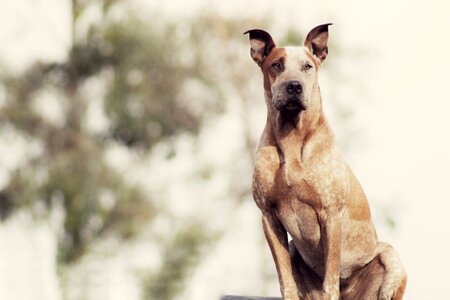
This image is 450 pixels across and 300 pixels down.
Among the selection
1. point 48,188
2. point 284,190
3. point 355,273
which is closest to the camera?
point 284,190

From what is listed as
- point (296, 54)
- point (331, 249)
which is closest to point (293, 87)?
point (296, 54)

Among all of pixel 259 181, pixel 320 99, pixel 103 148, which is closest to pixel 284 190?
pixel 259 181

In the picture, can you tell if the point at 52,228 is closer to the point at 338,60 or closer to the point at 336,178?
the point at 338,60

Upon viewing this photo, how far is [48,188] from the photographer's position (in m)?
15.4

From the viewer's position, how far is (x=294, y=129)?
433 centimetres

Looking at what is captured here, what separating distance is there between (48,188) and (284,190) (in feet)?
38.2

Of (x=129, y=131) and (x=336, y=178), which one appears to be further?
(x=129, y=131)

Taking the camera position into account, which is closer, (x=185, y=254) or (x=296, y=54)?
(x=296, y=54)

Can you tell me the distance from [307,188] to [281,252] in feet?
1.36

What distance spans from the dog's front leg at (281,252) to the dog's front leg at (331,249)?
18 centimetres

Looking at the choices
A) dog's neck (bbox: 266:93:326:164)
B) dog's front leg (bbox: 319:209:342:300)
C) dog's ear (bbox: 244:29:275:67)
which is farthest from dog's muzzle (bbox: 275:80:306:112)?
dog's front leg (bbox: 319:209:342:300)

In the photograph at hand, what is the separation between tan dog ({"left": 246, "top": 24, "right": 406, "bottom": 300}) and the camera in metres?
4.26

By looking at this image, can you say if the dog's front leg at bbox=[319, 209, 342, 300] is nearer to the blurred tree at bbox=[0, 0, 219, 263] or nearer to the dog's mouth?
the dog's mouth

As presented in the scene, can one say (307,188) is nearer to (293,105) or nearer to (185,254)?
(293,105)
